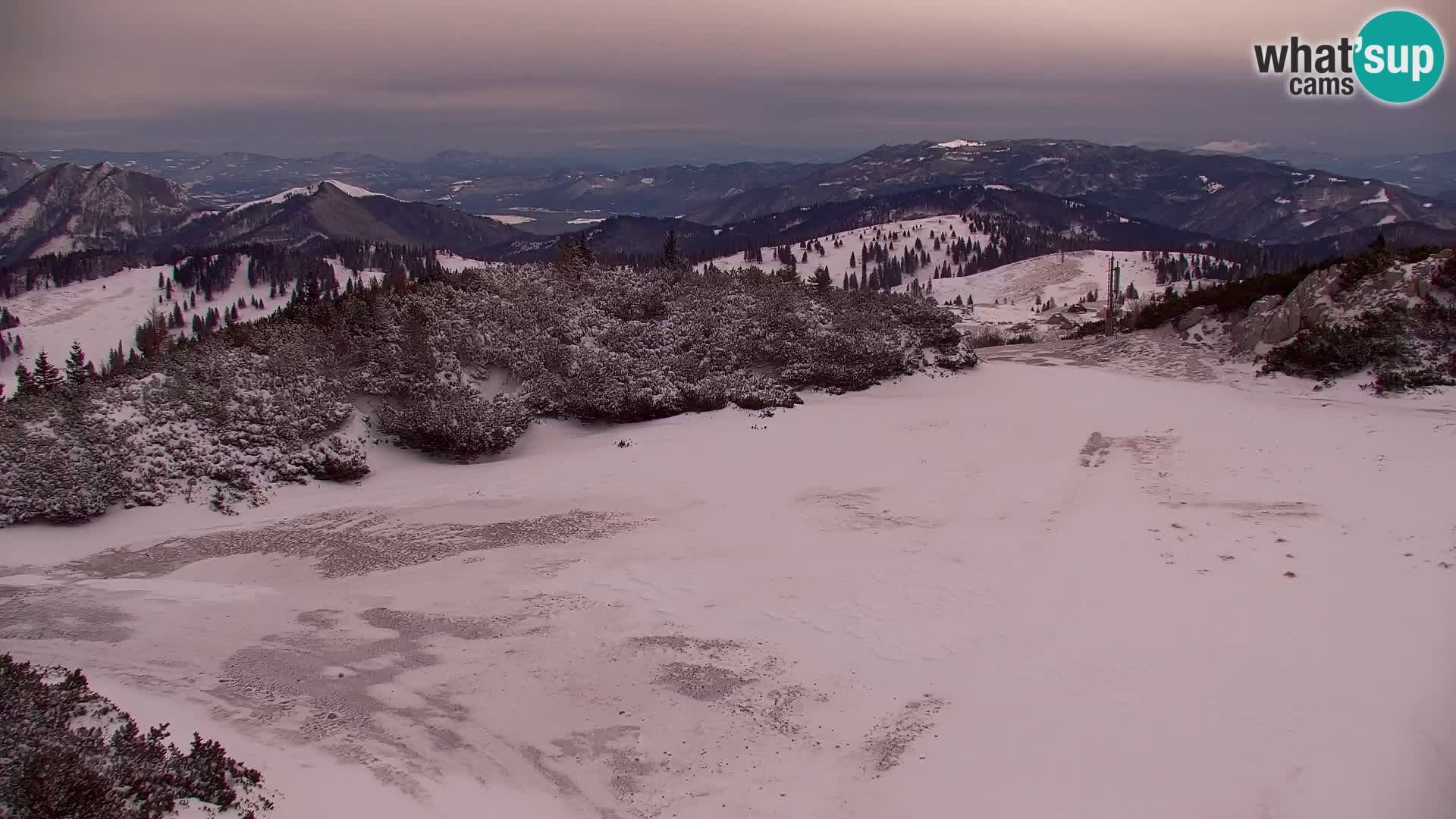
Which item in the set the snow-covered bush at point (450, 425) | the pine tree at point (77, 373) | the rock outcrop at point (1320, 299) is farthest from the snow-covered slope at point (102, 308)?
the rock outcrop at point (1320, 299)

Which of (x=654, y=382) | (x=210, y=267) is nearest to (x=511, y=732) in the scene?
(x=654, y=382)

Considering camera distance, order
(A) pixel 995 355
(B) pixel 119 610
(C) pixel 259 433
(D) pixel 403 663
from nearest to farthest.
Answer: (D) pixel 403 663 → (B) pixel 119 610 → (C) pixel 259 433 → (A) pixel 995 355

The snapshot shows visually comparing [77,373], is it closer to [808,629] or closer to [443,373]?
[443,373]

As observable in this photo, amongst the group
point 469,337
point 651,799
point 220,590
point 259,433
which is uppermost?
point 469,337

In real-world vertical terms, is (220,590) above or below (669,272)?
below

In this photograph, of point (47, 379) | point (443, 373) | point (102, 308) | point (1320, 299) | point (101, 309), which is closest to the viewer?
point (47, 379)

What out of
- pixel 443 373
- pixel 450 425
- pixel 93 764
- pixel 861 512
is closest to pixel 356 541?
pixel 450 425

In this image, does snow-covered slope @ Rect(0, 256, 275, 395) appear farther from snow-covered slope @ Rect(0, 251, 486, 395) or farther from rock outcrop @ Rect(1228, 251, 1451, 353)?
rock outcrop @ Rect(1228, 251, 1451, 353)

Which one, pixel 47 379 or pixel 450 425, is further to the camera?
pixel 450 425

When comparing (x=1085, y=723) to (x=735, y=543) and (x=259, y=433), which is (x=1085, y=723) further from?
(x=259, y=433)
